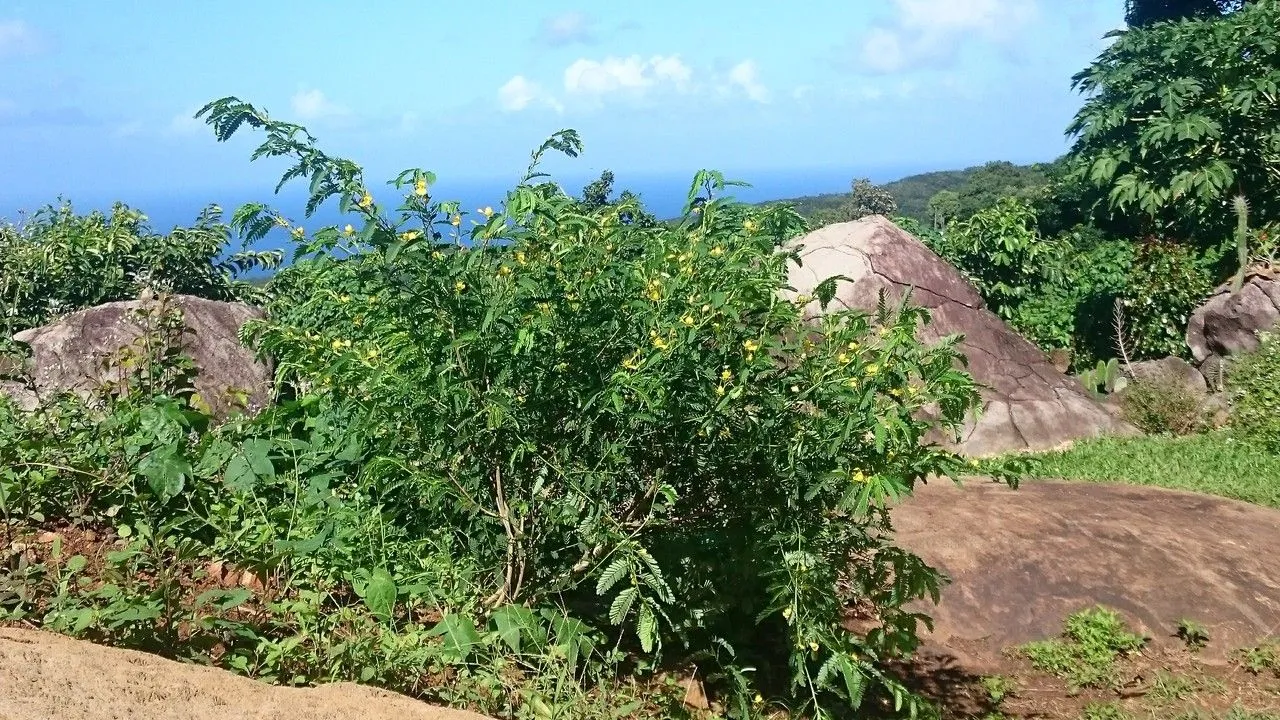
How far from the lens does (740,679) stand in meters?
4.36

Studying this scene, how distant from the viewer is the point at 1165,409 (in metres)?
10.6

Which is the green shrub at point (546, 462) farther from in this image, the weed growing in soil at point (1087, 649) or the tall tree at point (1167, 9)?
the tall tree at point (1167, 9)

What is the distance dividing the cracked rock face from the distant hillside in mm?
4128

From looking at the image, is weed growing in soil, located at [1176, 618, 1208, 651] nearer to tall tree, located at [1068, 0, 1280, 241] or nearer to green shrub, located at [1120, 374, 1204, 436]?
green shrub, located at [1120, 374, 1204, 436]

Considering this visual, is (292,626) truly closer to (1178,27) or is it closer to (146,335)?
(146,335)

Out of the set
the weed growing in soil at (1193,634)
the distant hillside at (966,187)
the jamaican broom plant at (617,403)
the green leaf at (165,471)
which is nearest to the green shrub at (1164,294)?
the distant hillside at (966,187)

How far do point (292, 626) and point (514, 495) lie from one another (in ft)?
3.10

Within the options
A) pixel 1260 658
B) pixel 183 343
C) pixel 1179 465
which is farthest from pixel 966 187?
pixel 183 343

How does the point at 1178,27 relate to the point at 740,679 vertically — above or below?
above

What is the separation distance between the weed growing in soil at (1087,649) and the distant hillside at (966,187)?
980 cm

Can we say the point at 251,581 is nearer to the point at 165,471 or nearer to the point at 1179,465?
the point at 165,471

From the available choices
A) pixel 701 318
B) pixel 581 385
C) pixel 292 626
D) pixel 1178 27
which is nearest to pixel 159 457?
pixel 292 626

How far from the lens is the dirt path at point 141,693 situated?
272 centimetres

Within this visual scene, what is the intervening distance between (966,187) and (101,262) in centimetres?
2180
